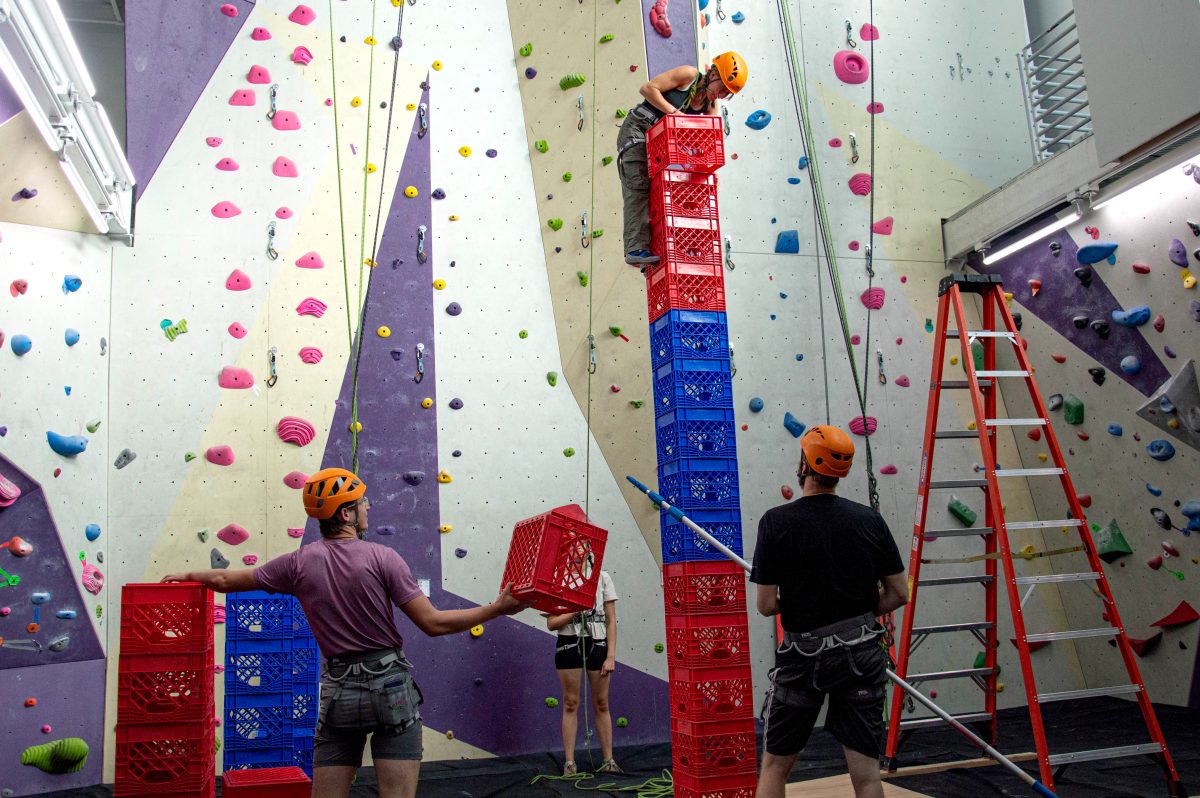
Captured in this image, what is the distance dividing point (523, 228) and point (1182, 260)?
3685mm

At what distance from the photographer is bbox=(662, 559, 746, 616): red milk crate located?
12.0 ft

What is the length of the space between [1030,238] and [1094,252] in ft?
1.51

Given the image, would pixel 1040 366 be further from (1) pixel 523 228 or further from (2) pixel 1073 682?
(1) pixel 523 228

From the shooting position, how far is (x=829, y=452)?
2.69 m

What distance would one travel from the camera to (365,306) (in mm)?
5594

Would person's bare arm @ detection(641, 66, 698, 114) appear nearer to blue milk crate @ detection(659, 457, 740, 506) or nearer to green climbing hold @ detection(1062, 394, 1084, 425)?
blue milk crate @ detection(659, 457, 740, 506)

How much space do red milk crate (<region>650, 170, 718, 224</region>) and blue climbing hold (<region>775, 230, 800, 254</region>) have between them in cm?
236

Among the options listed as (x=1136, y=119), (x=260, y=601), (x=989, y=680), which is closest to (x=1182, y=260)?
(x=1136, y=119)

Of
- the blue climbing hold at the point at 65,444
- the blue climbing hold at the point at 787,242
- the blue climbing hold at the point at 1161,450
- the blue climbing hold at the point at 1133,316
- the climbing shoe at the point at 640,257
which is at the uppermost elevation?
the blue climbing hold at the point at 787,242

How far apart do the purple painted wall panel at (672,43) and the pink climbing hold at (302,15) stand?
209cm

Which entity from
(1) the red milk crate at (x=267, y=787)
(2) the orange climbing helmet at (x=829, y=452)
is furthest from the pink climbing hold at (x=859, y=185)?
(1) the red milk crate at (x=267, y=787)

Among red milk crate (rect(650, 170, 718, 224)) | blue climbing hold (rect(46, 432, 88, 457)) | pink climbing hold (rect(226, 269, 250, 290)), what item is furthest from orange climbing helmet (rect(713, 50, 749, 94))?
blue climbing hold (rect(46, 432, 88, 457))

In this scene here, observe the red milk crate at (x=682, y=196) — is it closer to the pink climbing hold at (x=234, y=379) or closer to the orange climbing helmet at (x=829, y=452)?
the orange climbing helmet at (x=829, y=452)

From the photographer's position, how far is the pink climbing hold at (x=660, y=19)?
246 inches
